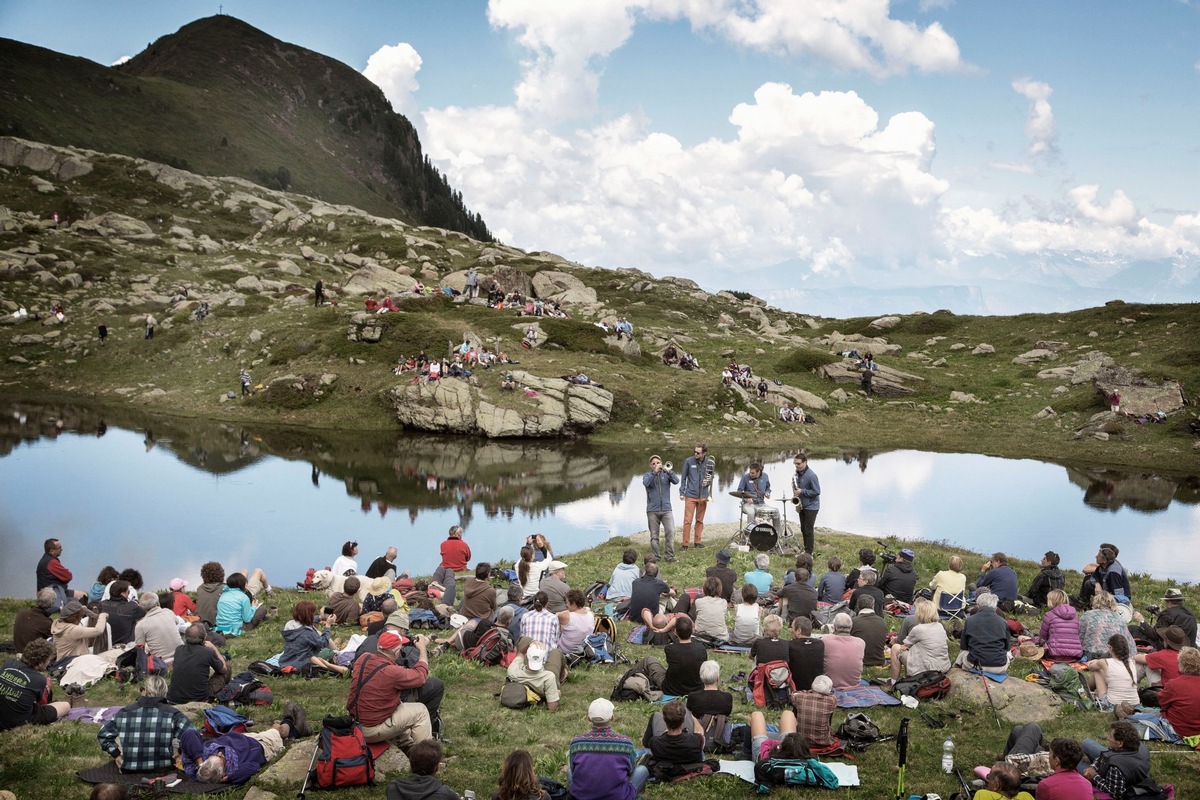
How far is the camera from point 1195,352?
70.0m

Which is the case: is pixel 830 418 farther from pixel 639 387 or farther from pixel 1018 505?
pixel 1018 505

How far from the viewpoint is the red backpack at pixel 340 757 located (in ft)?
37.0

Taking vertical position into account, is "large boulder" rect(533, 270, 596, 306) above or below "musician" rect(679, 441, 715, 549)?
above

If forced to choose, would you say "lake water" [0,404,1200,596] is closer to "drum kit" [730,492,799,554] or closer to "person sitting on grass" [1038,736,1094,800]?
"drum kit" [730,492,799,554]

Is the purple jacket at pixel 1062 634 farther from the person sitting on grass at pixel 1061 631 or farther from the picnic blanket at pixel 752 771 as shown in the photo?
the picnic blanket at pixel 752 771

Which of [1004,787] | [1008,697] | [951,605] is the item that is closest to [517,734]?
[1004,787]

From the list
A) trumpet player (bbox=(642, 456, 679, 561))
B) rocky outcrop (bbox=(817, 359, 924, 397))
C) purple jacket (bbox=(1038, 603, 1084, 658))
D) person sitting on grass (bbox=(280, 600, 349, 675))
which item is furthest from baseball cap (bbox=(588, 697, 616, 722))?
rocky outcrop (bbox=(817, 359, 924, 397))

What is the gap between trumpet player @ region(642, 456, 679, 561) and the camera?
2817 cm

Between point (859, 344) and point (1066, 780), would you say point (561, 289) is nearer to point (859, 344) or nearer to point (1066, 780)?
point (859, 344)

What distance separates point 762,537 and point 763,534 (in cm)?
12

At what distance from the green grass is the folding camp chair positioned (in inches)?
147

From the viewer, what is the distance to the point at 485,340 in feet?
224

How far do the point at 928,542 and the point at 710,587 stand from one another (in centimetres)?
1801

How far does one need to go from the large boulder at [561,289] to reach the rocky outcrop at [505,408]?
36.7 metres
